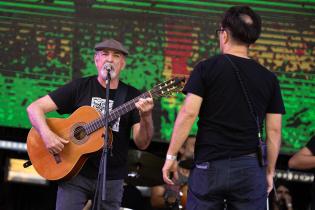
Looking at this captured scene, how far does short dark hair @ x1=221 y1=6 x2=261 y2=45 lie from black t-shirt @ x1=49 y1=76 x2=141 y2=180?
1338 mm

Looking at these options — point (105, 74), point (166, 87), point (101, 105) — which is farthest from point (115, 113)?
point (166, 87)

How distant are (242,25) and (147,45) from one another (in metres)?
2.96

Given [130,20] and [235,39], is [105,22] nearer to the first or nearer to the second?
[130,20]

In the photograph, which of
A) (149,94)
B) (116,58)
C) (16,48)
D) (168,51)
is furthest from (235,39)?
(16,48)

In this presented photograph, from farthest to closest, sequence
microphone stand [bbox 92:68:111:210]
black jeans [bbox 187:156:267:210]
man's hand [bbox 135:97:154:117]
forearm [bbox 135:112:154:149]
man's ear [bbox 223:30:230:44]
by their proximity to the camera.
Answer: forearm [bbox 135:112:154:149], man's hand [bbox 135:97:154:117], microphone stand [bbox 92:68:111:210], man's ear [bbox 223:30:230:44], black jeans [bbox 187:156:267:210]

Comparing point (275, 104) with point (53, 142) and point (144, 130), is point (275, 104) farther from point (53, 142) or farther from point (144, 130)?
point (53, 142)

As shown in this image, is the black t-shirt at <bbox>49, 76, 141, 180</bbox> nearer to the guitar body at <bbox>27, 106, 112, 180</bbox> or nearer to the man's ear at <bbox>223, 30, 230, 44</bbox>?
the guitar body at <bbox>27, 106, 112, 180</bbox>

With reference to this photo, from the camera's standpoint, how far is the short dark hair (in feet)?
13.1

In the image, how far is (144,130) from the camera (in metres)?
5.01

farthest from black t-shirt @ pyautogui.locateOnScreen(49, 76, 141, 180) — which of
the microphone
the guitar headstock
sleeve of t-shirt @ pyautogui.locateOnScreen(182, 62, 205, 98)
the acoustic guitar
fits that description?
sleeve of t-shirt @ pyautogui.locateOnScreen(182, 62, 205, 98)

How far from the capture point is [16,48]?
22.9 ft

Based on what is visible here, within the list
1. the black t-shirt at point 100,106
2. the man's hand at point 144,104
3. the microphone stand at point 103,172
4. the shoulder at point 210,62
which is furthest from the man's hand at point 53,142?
the shoulder at point 210,62

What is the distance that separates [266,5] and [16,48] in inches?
113

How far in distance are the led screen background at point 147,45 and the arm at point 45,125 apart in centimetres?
183
